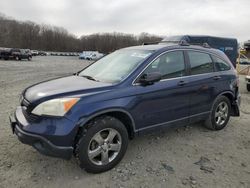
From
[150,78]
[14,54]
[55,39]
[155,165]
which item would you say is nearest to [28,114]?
[150,78]

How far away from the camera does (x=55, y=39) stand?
97938 millimetres

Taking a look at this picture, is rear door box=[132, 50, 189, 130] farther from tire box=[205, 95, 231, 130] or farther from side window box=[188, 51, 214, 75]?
tire box=[205, 95, 231, 130]

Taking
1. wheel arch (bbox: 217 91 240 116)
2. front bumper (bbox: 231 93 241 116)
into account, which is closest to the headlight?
wheel arch (bbox: 217 91 240 116)

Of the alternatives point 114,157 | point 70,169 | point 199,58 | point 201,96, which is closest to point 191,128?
point 201,96

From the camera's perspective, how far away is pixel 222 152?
14.0 feet

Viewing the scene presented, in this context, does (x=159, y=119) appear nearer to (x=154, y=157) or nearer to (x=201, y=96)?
(x=154, y=157)

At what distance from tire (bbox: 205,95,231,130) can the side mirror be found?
5.95 feet

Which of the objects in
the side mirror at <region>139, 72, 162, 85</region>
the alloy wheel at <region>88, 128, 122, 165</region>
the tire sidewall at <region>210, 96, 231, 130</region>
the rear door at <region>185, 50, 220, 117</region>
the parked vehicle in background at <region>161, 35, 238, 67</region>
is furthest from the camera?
the parked vehicle in background at <region>161, 35, 238, 67</region>

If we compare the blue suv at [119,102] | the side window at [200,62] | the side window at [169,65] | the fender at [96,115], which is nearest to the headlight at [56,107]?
the blue suv at [119,102]

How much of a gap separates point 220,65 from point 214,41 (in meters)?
8.51

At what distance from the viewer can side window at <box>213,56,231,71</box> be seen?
5.09 metres

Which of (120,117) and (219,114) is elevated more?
(120,117)

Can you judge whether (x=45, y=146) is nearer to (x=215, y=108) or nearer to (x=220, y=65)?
(x=215, y=108)

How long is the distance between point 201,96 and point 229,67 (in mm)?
1219
